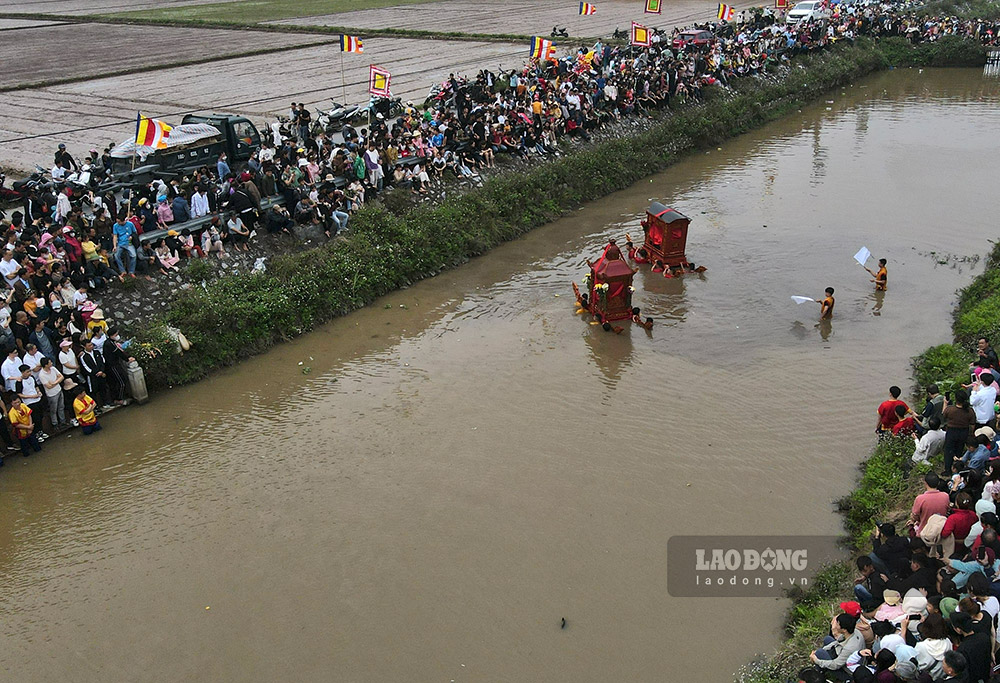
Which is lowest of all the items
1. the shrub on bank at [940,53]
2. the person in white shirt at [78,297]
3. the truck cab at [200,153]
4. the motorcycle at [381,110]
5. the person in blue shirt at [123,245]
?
the person in white shirt at [78,297]

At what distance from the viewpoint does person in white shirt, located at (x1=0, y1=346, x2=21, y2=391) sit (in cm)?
1346

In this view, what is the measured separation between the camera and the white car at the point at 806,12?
43.9m

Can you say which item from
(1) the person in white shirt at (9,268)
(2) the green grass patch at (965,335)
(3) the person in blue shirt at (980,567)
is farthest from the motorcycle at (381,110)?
(3) the person in blue shirt at (980,567)

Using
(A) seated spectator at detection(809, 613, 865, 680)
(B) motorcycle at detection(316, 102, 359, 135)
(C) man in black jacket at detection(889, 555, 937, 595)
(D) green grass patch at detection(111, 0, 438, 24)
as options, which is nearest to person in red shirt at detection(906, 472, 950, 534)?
(C) man in black jacket at detection(889, 555, 937, 595)

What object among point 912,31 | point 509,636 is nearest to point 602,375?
point 509,636

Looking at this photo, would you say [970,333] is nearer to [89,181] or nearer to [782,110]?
[89,181]

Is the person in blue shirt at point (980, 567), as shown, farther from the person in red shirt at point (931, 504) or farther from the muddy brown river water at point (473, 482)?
the muddy brown river water at point (473, 482)

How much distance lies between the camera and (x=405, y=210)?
2114 cm

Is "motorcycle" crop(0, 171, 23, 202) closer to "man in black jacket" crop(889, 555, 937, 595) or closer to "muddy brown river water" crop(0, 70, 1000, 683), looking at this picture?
"muddy brown river water" crop(0, 70, 1000, 683)

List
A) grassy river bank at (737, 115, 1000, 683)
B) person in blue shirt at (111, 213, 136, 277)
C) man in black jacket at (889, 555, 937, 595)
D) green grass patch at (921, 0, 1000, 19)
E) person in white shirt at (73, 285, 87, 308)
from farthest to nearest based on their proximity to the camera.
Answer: green grass patch at (921, 0, 1000, 19)
person in blue shirt at (111, 213, 136, 277)
person in white shirt at (73, 285, 87, 308)
grassy river bank at (737, 115, 1000, 683)
man in black jacket at (889, 555, 937, 595)

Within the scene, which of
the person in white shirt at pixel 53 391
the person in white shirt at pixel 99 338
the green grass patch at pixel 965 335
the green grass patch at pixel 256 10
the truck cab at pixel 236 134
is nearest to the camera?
the person in white shirt at pixel 53 391

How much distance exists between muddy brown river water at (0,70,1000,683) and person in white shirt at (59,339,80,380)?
3.50 ft

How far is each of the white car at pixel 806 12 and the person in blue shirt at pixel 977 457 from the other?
37178mm

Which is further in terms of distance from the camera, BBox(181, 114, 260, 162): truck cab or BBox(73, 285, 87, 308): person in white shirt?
BBox(181, 114, 260, 162): truck cab
